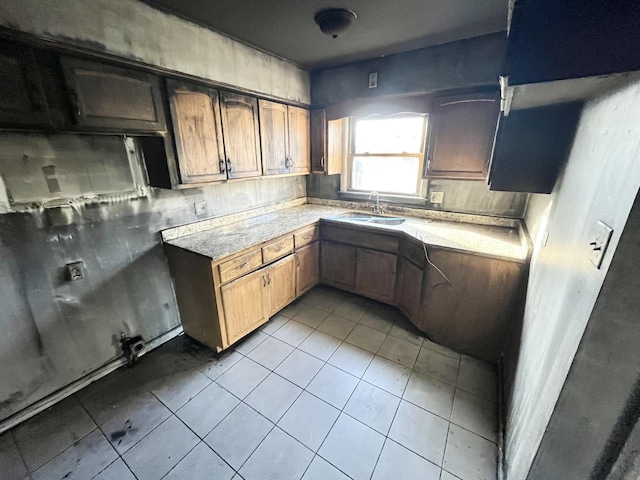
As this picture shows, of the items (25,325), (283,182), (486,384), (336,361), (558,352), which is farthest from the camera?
(283,182)

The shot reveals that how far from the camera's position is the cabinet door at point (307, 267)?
2746 millimetres

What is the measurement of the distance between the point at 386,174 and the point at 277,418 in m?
2.60

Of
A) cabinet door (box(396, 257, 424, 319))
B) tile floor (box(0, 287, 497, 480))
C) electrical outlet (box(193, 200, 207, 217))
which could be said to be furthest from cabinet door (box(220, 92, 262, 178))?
cabinet door (box(396, 257, 424, 319))

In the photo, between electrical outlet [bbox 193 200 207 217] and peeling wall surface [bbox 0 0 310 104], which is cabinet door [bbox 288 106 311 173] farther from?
electrical outlet [bbox 193 200 207 217]

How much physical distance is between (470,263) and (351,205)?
64.0 inches

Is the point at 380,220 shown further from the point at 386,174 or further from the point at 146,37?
the point at 146,37

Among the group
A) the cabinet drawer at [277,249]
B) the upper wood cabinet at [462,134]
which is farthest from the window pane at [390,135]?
the cabinet drawer at [277,249]

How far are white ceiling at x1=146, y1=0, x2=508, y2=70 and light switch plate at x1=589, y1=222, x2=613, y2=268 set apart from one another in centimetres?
169

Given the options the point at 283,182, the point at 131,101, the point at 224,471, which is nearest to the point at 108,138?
the point at 131,101

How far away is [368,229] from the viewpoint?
2623 millimetres

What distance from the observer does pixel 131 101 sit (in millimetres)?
1604

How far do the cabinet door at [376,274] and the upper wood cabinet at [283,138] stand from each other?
1213mm

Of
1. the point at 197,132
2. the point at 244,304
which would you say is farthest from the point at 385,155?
the point at 244,304

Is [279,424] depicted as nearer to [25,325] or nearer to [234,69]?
[25,325]
